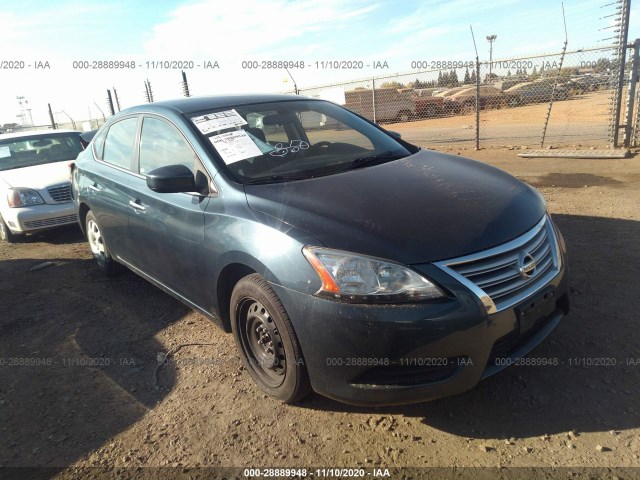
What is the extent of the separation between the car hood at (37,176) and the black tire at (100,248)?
2.11 m

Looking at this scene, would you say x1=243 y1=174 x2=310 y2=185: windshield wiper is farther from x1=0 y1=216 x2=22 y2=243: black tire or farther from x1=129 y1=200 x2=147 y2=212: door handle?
x1=0 y1=216 x2=22 y2=243: black tire

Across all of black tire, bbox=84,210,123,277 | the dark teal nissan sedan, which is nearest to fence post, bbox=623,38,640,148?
the dark teal nissan sedan

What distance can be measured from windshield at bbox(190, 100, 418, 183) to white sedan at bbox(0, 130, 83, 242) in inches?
167

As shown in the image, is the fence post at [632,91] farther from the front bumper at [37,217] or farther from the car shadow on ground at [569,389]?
the front bumper at [37,217]

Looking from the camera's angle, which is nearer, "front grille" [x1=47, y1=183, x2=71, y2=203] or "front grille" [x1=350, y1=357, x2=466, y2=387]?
"front grille" [x1=350, y1=357, x2=466, y2=387]

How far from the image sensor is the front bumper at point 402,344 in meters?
2.10

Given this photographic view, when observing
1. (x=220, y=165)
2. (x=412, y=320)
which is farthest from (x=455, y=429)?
(x=220, y=165)

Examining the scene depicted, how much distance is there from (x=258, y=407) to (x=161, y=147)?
1986mm

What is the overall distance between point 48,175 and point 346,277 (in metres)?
6.23

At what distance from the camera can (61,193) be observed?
6578mm

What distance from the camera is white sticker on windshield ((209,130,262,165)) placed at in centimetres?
300

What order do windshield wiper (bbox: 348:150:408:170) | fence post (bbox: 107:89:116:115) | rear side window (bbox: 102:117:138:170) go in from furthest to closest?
fence post (bbox: 107:89:116:115), rear side window (bbox: 102:117:138:170), windshield wiper (bbox: 348:150:408:170)

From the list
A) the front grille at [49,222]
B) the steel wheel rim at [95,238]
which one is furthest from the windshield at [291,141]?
the front grille at [49,222]

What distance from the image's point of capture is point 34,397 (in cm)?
299
